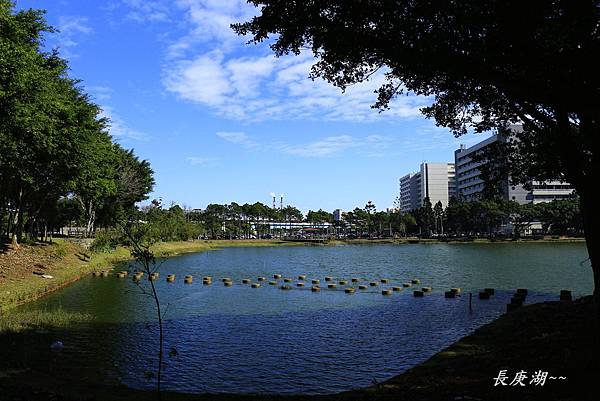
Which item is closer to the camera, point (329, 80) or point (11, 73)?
point (329, 80)

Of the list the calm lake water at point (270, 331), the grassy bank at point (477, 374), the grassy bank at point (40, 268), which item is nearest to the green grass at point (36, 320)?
the calm lake water at point (270, 331)

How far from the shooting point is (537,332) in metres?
14.9

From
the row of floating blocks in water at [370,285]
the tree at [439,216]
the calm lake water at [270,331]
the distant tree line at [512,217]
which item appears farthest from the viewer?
the tree at [439,216]

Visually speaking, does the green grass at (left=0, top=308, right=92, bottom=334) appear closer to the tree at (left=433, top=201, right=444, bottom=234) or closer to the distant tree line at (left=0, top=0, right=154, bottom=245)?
the distant tree line at (left=0, top=0, right=154, bottom=245)

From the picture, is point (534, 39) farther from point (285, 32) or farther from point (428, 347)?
point (428, 347)

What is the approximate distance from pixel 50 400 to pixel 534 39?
1173cm

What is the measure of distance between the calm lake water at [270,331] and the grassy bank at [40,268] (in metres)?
1.17

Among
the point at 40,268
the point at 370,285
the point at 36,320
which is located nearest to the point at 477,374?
the point at 36,320

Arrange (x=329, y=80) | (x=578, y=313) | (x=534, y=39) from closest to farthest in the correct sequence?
(x=534, y=39) < (x=329, y=80) < (x=578, y=313)

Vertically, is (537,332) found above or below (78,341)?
above

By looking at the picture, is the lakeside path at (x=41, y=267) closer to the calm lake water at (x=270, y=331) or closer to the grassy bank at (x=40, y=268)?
the grassy bank at (x=40, y=268)

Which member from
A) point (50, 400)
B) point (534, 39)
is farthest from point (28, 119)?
point (534, 39)

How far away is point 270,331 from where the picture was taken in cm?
2212

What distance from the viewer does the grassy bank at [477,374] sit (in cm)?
940
